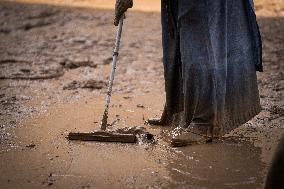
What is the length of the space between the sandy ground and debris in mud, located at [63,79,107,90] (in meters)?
0.01

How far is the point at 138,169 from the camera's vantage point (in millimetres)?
2861

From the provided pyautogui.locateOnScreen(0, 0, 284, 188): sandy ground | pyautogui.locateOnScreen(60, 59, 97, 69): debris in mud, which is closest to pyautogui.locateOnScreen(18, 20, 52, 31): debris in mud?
pyautogui.locateOnScreen(0, 0, 284, 188): sandy ground

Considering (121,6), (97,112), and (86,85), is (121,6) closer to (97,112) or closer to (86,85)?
(97,112)

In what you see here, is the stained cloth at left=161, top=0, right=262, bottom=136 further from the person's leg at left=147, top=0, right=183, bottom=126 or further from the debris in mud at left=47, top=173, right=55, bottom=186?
the debris in mud at left=47, top=173, right=55, bottom=186

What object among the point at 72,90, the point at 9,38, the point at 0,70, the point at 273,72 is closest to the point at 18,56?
the point at 0,70

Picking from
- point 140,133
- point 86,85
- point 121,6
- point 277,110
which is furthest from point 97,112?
point 277,110

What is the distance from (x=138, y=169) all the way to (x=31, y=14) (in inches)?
236

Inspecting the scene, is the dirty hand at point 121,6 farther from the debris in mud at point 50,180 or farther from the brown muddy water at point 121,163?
the debris in mud at point 50,180

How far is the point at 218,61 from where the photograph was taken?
3.17 meters

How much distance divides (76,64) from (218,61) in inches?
108

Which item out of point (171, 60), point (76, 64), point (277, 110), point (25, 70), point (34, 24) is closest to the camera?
point (171, 60)

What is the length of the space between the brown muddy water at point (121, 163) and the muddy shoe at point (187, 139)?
4cm

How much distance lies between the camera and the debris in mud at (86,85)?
4.76 m

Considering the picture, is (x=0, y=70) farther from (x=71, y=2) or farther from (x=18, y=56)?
(x=71, y=2)
